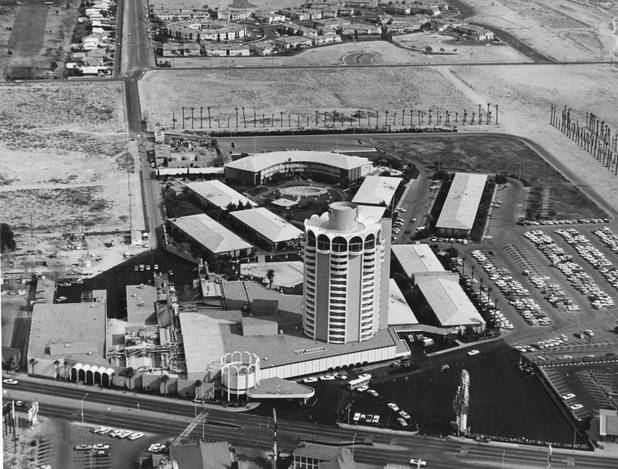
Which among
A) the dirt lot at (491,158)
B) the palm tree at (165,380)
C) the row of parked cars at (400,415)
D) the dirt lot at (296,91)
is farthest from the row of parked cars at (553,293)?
the dirt lot at (296,91)

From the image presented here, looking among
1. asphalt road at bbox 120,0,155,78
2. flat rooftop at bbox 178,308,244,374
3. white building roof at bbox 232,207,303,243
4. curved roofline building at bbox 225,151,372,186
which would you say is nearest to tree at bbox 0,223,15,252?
white building roof at bbox 232,207,303,243

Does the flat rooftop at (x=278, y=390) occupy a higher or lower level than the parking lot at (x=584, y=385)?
higher

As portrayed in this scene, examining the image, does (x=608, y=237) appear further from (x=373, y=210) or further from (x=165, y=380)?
(x=165, y=380)

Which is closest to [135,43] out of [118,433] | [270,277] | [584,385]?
[270,277]

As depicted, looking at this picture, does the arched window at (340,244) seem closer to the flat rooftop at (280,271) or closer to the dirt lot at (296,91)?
the flat rooftop at (280,271)

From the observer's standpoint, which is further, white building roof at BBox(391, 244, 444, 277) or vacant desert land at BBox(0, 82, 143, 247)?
vacant desert land at BBox(0, 82, 143, 247)

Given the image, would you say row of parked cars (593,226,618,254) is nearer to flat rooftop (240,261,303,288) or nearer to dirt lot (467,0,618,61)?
flat rooftop (240,261,303,288)

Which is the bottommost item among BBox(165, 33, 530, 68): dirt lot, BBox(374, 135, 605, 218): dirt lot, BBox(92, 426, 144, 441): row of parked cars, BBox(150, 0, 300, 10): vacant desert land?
BBox(150, 0, 300, 10): vacant desert land
